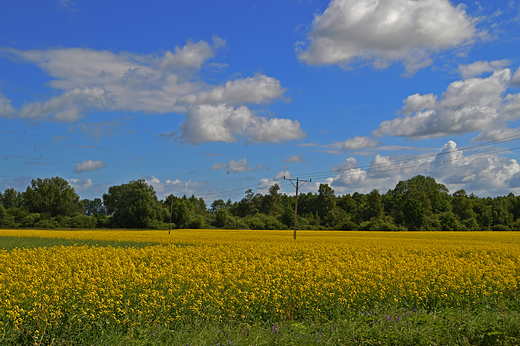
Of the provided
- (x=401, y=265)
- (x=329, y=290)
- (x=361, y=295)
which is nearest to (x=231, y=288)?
(x=329, y=290)

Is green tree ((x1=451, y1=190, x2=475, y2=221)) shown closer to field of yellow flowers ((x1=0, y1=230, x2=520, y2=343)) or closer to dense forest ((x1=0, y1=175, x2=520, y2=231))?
dense forest ((x1=0, y1=175, x2=520, y2=231))

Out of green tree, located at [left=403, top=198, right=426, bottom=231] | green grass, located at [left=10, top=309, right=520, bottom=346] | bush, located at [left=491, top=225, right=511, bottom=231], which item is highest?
green tree, located at [left=403, top=198, right=426, bottom=231]

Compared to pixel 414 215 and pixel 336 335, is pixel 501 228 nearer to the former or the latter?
pixel 414 215

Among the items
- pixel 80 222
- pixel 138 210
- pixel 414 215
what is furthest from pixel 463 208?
pixel 80 222

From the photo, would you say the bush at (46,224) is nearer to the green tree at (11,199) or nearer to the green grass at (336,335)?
the green tree at (11,199)

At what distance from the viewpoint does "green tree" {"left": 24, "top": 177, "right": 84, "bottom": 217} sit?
319 ft

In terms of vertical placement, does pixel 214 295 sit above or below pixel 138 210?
below

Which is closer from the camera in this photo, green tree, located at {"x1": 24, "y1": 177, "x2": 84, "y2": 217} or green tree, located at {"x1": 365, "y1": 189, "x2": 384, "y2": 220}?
green tree, located at {"x1": 365, "y1": 189, "x2": 384, "y2": 220}

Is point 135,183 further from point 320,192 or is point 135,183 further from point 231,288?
point 231,288

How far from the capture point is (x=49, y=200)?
100 meters

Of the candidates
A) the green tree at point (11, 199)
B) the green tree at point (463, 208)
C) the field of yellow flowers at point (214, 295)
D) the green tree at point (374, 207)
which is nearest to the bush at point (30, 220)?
the green tree at point (11, 199)

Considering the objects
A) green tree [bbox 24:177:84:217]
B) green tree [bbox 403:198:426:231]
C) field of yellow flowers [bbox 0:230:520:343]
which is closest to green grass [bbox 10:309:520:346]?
field of yellow flowers [bbox 0:230:520:343]

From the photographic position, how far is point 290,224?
84.3 m

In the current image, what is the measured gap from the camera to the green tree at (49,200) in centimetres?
9725
